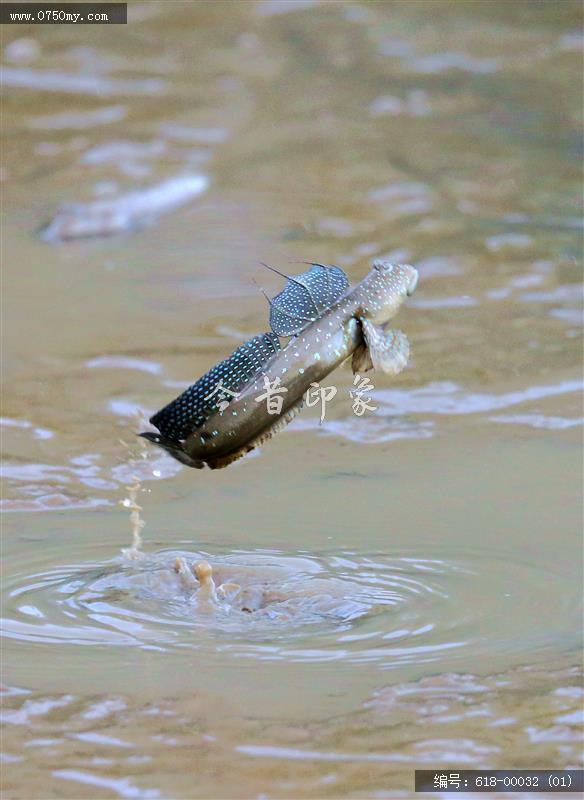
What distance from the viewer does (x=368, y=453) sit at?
14.0ft

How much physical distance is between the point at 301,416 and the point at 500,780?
2225 mm

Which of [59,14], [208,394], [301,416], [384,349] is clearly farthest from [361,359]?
[59,14]

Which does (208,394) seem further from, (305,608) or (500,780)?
(500,780)

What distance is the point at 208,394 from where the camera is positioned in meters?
2.65

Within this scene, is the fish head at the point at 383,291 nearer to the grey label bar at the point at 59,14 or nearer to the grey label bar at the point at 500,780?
the grey label bar at the point at 500,780

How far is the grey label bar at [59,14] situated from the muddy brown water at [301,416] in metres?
0.08

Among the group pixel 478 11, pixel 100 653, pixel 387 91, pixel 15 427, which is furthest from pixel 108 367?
pixel 478 11

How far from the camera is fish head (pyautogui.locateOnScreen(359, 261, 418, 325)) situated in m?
2.85

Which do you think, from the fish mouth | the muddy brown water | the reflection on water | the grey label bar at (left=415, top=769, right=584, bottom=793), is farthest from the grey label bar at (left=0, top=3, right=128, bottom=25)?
the grey label bar at (left=415, top=769, right=584, bottom=793)

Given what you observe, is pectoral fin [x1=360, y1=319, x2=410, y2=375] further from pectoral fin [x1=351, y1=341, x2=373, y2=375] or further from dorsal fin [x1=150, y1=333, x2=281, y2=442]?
dorsal fin [x1=150, y1=333, x2=281, y2=442]

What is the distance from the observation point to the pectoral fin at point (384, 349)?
9.20 ft

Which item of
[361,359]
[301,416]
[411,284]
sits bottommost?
[301,416]

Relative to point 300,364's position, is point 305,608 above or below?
below

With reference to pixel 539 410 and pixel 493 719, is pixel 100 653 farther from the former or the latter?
Answer: pixel 539 410
